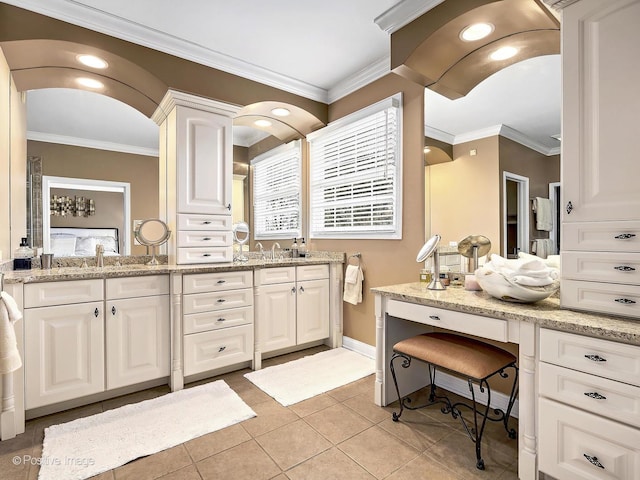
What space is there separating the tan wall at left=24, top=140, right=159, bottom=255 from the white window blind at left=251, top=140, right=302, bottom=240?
116 cm

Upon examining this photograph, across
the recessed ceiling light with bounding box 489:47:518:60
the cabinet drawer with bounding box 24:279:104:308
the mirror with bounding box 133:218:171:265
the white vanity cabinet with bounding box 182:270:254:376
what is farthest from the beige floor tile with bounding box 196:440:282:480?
the recessed ceiling light with bounding box 489:47:518:60

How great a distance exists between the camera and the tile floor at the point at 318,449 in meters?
1.61

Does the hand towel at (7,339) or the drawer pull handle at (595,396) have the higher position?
the hand towel at (7,339)

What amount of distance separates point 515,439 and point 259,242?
9.47 feet

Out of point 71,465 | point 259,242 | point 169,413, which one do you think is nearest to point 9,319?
point 71,465

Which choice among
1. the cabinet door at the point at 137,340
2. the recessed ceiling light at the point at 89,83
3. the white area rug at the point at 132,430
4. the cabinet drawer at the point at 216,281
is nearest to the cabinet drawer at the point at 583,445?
the white area rug at the point at 132,430

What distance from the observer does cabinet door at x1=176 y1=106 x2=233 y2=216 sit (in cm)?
279

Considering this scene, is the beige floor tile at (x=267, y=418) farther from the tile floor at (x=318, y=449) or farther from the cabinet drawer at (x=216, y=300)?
the cabinet drawer at (x=216, y=300)

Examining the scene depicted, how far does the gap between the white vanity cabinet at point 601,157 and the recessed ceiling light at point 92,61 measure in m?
3.05

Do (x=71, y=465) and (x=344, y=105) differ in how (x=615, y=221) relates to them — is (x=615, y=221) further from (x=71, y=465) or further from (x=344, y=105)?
(x=71, y=465)

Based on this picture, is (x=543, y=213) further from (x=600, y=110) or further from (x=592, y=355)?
(x=592, y=355)

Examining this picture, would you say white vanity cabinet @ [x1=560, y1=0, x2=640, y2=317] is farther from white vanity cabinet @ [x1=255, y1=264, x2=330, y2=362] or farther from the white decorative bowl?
white vanity cabinet @ [x1=255, y1=264, x2=330, y2=362]

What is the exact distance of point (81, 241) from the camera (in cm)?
265

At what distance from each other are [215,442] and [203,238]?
1.64 m
